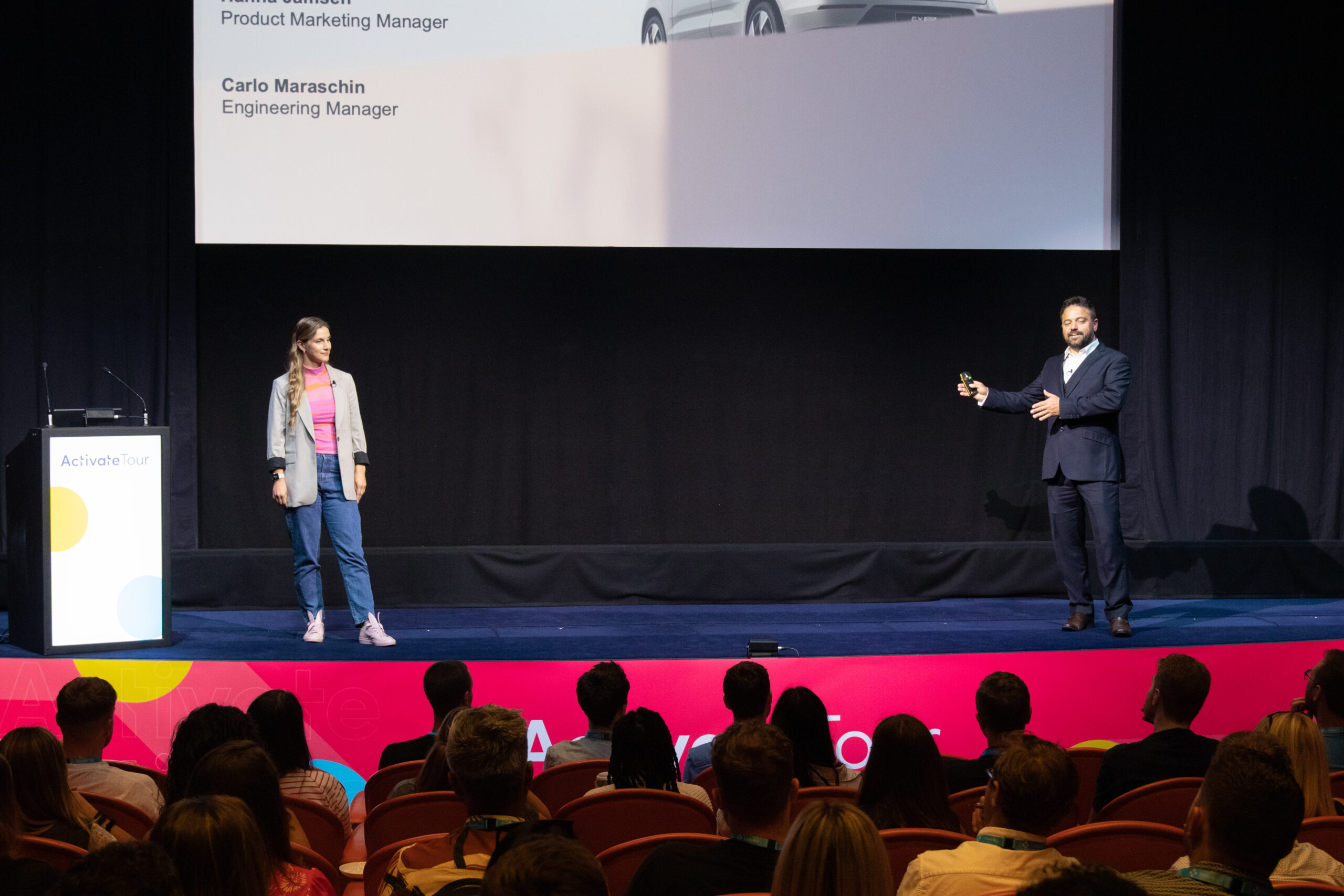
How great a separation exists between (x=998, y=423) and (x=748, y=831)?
5636 mm

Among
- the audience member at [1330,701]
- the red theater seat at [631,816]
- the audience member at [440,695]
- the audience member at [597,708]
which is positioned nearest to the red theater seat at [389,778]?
the audience member at [440,695]

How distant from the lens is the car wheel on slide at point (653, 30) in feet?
21.6

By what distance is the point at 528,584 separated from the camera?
263 inches

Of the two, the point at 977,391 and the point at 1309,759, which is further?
the point at 977,391

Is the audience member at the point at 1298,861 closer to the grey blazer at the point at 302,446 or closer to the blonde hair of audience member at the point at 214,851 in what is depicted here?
the blonde hair of audience member at the point at 214,851

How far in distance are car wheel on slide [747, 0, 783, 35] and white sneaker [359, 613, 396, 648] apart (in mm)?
3672

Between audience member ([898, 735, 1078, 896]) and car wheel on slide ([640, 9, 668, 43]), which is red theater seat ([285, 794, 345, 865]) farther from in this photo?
car wheel on slide ([640, 9, 668, 43])

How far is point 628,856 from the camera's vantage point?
1995 mm

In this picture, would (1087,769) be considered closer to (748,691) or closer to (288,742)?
(748,691)

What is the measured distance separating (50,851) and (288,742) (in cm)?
93

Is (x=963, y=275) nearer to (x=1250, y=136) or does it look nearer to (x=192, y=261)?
(x=1250, y=136)

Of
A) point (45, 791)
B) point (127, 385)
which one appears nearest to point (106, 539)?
point (127, 385)

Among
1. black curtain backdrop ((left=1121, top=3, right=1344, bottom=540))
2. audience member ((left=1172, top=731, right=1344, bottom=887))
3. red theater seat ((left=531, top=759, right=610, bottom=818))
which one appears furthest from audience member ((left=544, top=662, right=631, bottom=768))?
black curtain backdrop ((left=1121, top=3, right=1344, bottom=540))

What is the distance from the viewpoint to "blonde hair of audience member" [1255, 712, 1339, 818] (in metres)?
2.40
